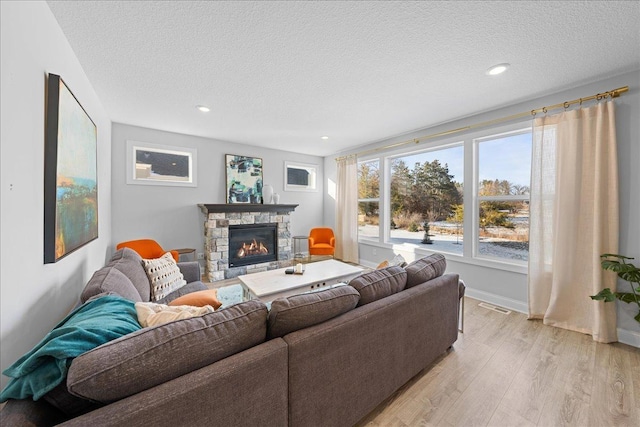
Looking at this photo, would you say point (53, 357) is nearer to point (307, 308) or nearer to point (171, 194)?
point (307, 308)

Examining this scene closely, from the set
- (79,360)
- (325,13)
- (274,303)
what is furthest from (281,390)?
(325,13)

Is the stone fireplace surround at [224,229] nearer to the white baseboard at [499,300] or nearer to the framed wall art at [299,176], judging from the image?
the framed wall art at [299,176]

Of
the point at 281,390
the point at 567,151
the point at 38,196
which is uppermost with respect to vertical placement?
the point at 567,151

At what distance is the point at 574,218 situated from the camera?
7.95 feet

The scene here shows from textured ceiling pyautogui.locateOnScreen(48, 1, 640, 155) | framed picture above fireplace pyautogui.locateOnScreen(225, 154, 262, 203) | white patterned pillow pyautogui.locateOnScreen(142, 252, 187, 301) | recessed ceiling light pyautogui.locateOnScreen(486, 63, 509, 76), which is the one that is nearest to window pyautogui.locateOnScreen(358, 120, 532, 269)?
textured ceiling pyautogui.locateOnScreen(48, 1, 640, 155)

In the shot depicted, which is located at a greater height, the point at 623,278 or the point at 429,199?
the point at 429,199

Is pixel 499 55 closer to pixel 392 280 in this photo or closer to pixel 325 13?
pixel 325 13

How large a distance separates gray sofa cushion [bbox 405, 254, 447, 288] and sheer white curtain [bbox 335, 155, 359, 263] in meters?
2.91

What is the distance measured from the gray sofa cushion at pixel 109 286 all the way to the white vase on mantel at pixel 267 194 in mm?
3072

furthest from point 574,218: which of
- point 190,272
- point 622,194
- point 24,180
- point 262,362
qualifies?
point 24,180

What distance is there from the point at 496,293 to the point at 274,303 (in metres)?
3.11

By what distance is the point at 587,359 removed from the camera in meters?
1.97

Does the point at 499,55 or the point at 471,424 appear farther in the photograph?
the point at 499,55

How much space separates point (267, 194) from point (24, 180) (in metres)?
3.61
